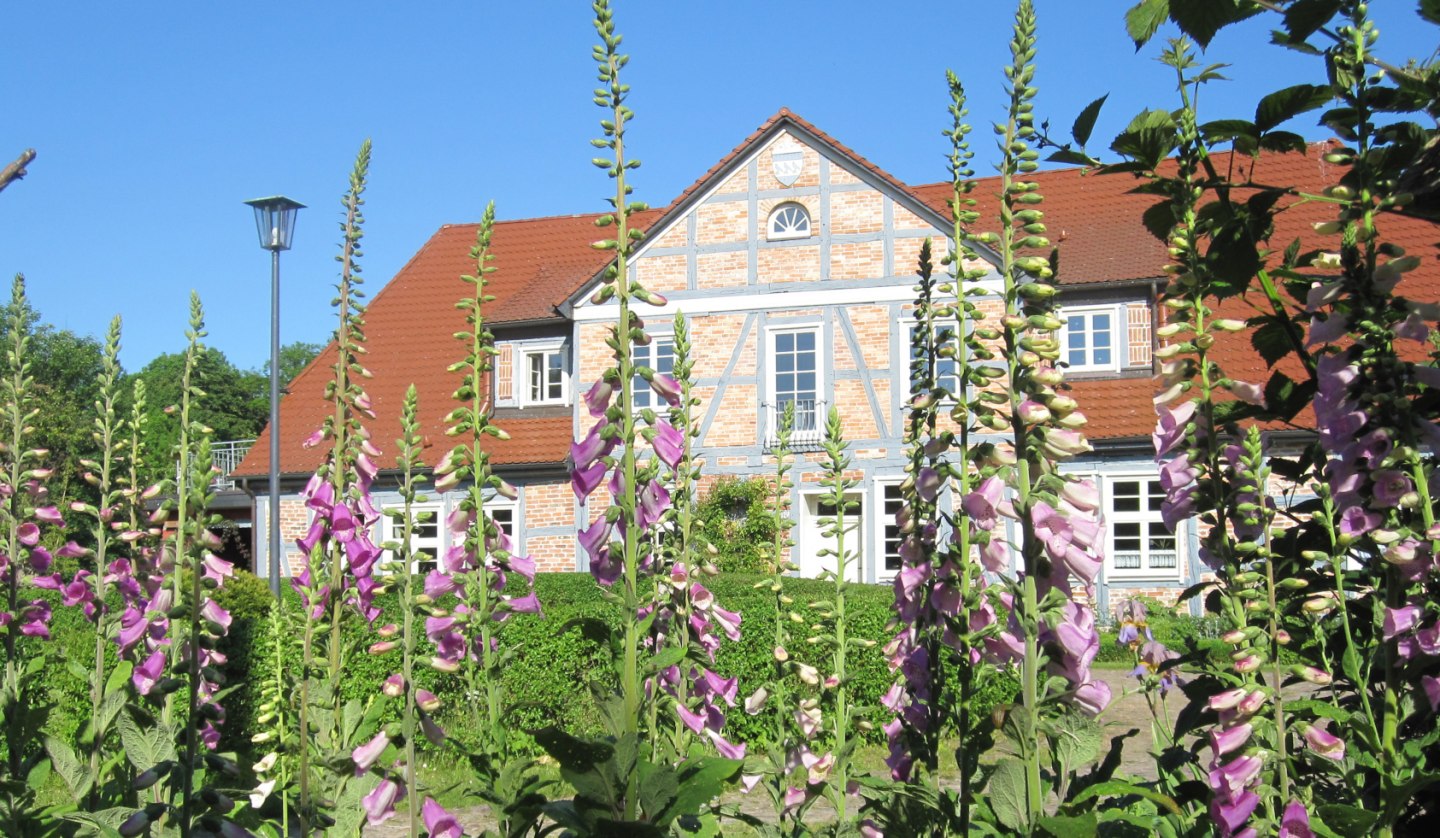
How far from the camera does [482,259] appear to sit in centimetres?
265

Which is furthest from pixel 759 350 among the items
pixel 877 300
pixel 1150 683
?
pixel 1150 683

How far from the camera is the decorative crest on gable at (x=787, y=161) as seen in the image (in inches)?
758

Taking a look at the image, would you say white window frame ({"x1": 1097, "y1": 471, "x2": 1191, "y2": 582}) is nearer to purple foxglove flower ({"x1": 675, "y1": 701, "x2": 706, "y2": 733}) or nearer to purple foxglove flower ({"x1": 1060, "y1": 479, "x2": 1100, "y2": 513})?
purple foxglove flower ({"x1": 675, "y1": 701, "x2": 706, "y2": 733})

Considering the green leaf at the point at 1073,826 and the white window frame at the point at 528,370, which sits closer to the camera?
the green leaf at the point at 1073,826

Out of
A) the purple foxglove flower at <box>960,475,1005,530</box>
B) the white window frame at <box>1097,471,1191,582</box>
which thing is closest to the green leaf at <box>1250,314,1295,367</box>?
the purple foxglove flower at <box>960,475,1005,530</box>

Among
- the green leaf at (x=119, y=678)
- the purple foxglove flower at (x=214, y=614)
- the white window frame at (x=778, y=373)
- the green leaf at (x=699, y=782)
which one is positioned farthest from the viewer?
the white window frame at (x=778, y=373)

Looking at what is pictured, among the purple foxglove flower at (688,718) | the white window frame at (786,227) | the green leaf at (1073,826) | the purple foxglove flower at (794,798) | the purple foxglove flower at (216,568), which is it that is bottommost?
the purple foxglove flower at (794,798)

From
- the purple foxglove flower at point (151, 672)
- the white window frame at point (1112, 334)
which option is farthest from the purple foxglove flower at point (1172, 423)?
the white window frame at point (1112, 334)

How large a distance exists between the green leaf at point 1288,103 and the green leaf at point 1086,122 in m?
0.28

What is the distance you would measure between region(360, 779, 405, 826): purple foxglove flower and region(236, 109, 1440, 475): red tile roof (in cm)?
1464

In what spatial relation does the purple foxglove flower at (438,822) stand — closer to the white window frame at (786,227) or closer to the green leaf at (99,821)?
the green leaf at (99,821)

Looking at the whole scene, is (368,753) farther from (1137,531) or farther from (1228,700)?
(1137,531)

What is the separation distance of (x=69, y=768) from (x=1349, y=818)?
2568 mm

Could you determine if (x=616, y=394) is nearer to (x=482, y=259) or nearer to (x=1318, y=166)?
(x=482, y=259)
